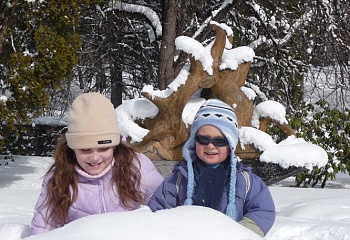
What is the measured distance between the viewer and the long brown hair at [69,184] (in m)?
2.57

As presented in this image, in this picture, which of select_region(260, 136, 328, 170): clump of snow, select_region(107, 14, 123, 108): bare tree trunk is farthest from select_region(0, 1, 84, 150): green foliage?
select_region(260, 136, 328, 170): clump of snow

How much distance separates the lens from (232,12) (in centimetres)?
1038

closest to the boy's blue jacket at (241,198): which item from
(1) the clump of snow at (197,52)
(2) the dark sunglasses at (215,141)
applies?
(2) the dark sunglasses at (215,141)

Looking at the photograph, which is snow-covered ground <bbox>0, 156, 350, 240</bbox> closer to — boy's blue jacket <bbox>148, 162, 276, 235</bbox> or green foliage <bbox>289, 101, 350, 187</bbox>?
boy's blue jacket <bbox>148, 162, 276, 235</bbox>

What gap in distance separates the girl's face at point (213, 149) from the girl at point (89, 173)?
1.21 feet

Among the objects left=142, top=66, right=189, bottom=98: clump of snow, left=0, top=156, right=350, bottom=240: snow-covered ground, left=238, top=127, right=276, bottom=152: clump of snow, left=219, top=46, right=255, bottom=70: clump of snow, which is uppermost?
Result: left=219, top=46, right=255, bottom=70: clump of snow

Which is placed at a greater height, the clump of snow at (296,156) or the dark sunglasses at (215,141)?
the dark sunglasses at (215,141)

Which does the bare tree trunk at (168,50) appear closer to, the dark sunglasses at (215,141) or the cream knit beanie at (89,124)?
the cream knit beanie at (89,124)

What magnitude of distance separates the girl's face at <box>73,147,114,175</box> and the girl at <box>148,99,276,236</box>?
0.91 ft

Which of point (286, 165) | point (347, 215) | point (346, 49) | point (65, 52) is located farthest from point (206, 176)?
point (346, 49)

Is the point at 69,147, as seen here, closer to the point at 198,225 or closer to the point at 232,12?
the point at 198,225

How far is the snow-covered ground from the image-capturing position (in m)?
1.63

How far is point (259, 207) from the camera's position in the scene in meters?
2.42

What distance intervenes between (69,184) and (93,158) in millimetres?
169
